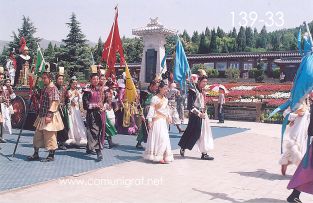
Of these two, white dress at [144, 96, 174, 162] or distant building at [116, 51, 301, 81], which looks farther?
distant building at [116, 51, 301, 81]

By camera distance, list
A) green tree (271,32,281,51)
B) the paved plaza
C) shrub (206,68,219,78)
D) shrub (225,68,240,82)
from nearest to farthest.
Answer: the paved plaza < shrub (225,68,240,82) < shrub (206,68,219,78) < green tree (271,32,281,51)

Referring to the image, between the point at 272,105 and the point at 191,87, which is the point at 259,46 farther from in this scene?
the point at 191,87

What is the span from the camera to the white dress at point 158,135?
7734mm

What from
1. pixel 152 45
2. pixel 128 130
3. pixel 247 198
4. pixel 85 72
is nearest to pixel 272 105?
pixel 152 45

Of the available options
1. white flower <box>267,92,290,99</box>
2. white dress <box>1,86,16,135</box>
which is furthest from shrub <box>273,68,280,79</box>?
white dress <box>1,86,16,135</box>

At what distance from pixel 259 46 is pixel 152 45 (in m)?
74.8

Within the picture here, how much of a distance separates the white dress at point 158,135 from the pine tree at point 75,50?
96.3 feet

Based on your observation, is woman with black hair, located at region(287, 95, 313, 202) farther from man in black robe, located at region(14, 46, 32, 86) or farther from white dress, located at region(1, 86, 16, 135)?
man in black robe, located at region(14, 46, 32, 86)

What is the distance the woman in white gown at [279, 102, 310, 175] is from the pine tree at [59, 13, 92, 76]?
31025 millimetres

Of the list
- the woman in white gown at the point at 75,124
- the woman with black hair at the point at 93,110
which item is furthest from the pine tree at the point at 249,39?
the woman with black hair at the point at 93,110

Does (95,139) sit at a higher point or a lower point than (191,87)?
lower

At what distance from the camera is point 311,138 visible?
16.4 feet

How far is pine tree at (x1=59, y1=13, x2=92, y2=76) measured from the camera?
36594 millimetres

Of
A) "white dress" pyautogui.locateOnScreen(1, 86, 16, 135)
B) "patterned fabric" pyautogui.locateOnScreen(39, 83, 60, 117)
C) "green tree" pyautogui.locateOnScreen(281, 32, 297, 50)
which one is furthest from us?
"green tree" pyautogui.locateOnScreen(281, 32, 297, 50)
